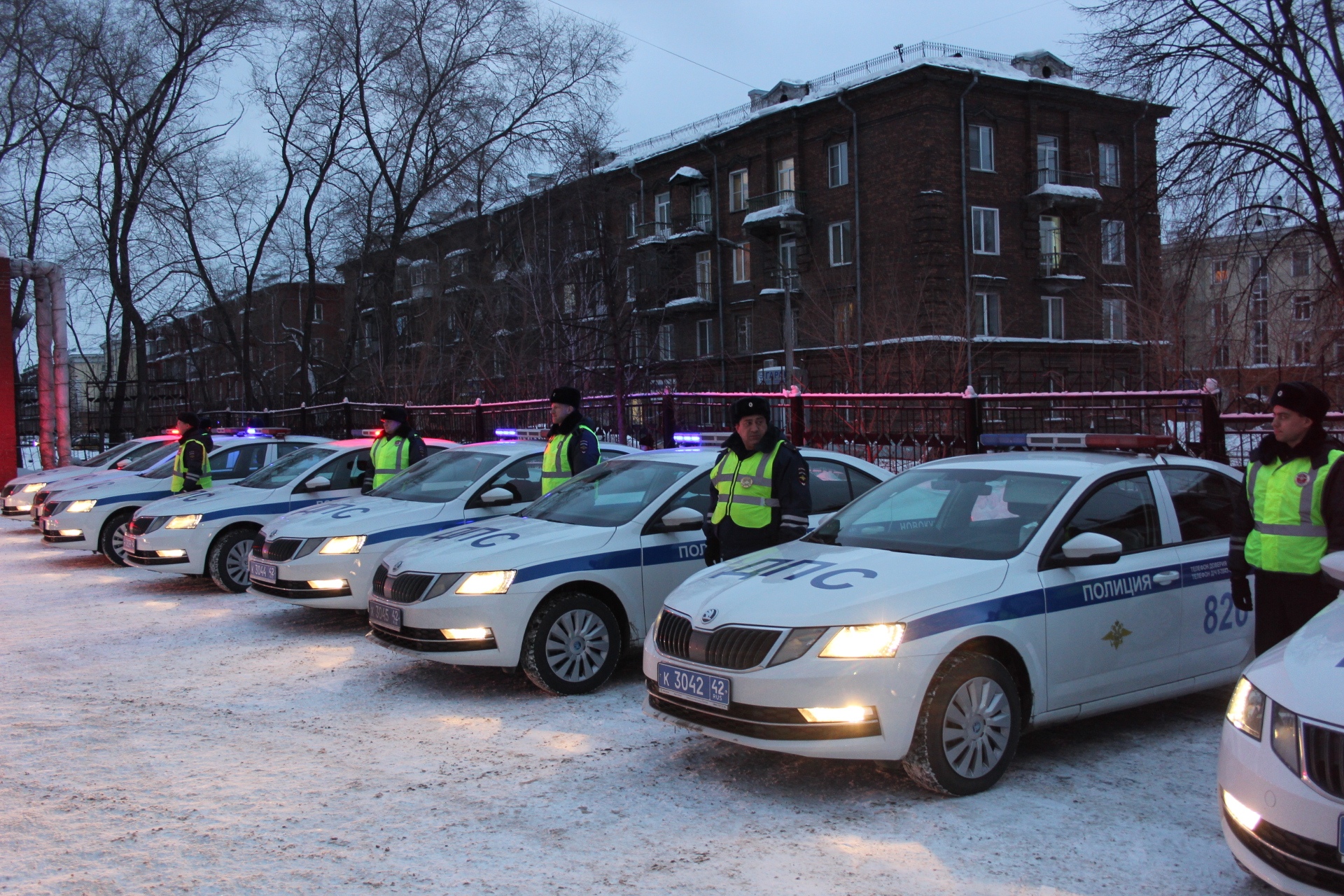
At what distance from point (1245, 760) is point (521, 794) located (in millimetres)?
2958

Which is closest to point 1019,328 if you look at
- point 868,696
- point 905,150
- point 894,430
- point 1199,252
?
point 905,150

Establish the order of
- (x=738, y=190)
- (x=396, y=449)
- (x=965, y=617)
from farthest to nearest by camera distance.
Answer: (x=738, y=190) < (x=396, y=449) < (x=965, y=617)

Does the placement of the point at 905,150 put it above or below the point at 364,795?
above

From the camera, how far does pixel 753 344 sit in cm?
4100

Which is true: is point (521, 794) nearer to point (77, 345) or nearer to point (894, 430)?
point (894, 430)

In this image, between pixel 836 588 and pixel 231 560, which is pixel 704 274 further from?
pixel 836 588

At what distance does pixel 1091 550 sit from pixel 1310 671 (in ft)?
4.95

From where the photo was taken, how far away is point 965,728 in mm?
4738

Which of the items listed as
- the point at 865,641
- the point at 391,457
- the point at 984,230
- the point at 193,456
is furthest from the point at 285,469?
the point at 984,230

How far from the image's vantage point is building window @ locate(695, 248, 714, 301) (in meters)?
43.2

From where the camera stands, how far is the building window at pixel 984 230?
35656mm

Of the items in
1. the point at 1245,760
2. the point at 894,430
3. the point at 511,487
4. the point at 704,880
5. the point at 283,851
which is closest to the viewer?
the point at 1245,760

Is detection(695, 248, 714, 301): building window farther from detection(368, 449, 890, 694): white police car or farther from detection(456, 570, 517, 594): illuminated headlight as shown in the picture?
detection(456, 570, 517, 594): illuminated headlight

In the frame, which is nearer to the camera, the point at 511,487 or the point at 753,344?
the point at 511,487
